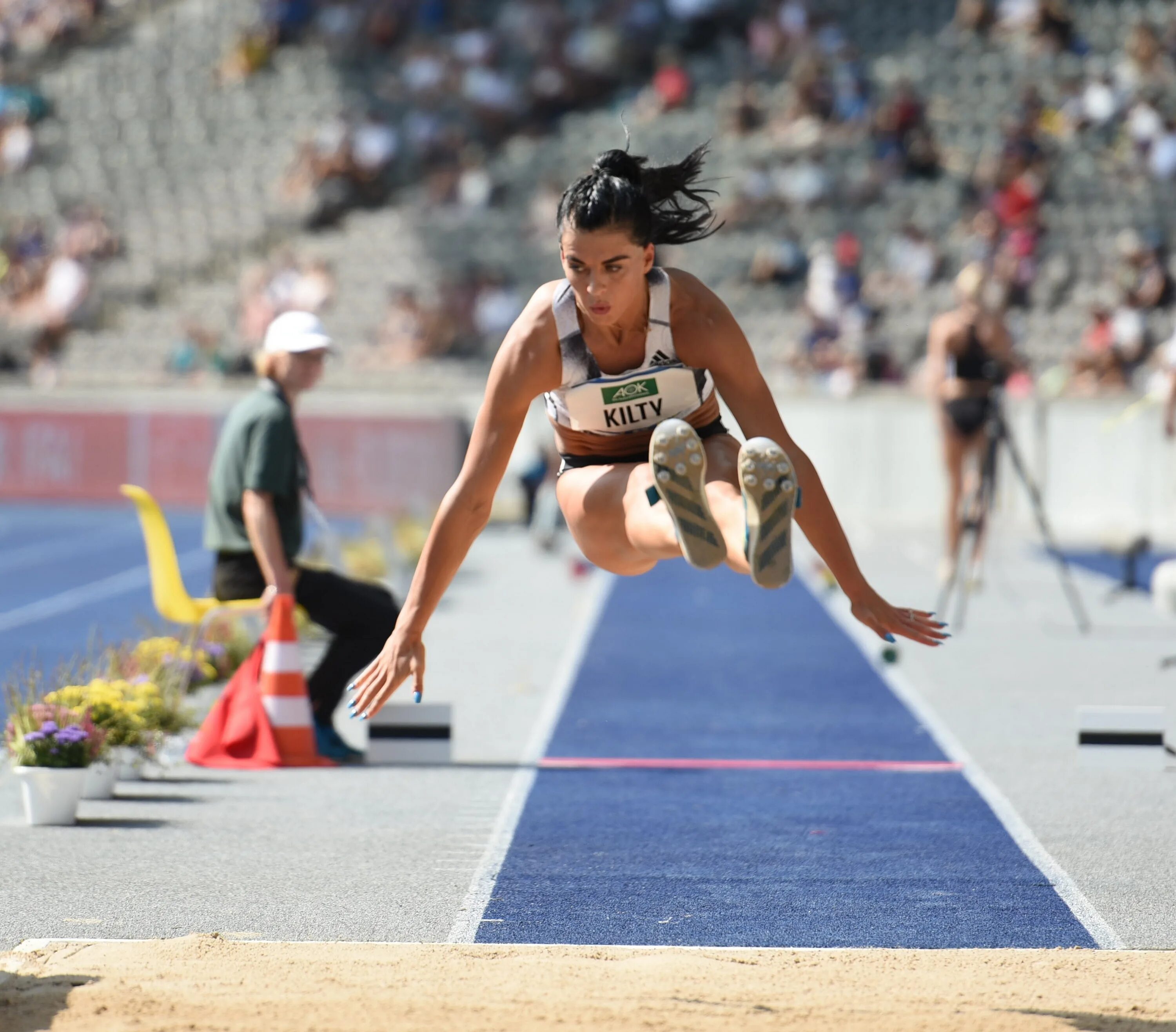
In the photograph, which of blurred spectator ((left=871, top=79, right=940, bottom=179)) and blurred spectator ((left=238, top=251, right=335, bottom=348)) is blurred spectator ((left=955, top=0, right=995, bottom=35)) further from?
blurred spectator ((left=238, top=251, right=335, bottom=348))

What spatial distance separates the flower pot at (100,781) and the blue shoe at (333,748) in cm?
106

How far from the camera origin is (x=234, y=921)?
532cm

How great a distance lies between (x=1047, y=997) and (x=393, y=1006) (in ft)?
5.43

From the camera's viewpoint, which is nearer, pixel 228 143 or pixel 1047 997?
pixel 1047 997

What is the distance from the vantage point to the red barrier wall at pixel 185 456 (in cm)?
2375

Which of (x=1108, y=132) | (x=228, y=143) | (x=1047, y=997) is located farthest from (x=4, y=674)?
(x=228, y=143)

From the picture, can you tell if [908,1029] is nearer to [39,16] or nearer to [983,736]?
[983,736]

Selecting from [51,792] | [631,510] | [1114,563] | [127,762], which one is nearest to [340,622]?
[127,762]

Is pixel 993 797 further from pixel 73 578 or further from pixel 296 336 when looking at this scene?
pixel 73 578

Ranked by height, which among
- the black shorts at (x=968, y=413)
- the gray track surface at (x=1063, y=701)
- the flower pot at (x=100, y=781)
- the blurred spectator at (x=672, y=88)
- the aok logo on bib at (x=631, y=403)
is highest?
the blurred spectator at (x=672, y=88)

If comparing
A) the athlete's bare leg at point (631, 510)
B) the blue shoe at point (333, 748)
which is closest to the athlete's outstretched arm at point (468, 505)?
the athlete's bare leg at point (631, 510)

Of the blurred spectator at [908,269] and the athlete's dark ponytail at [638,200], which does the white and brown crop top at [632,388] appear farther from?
the blurred spectator at [908,269]

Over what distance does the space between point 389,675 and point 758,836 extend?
2376 mm

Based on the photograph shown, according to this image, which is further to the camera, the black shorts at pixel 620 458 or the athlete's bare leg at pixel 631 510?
the black shorts at pixel 620 458
